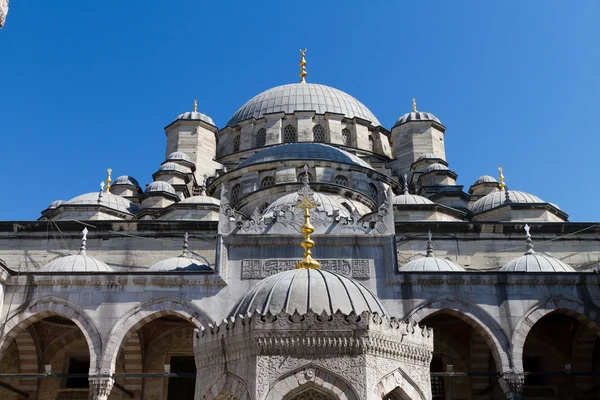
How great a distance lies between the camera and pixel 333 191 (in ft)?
71.8

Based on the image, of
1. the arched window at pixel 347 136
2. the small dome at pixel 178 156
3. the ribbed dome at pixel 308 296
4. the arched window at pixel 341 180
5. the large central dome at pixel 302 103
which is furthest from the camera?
the large central dome at pixel 302 103

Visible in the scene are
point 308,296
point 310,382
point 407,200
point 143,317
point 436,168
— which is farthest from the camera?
point 436,168

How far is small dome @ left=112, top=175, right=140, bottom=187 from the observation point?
29364 mm

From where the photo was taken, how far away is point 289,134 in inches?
1209

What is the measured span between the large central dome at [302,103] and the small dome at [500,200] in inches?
371

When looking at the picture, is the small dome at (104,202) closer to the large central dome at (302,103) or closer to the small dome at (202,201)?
the small dome at (202,201)

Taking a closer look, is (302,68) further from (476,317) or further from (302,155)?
(476,317)

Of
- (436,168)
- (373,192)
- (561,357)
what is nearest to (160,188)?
(373,192)

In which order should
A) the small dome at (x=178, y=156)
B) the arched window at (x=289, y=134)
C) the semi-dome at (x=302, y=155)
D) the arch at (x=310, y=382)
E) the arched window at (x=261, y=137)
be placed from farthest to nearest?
1. the arched window at (x=261, y=137)
2. the arched window at (x=289, y=134)
3. the small dome at (x=178, y=156)
4. the semi-dome at (x=302, y=155)
5. the arch at (x=310, y=382)

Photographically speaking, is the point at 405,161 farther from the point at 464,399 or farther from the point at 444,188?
the point at 464,399

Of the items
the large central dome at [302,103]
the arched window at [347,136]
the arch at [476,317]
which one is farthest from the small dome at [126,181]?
the arch at [476,317]

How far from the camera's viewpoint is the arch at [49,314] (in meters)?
15.4

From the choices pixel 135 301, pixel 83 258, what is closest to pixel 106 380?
pixel 135 301

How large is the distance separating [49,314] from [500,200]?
1528 centimetres
